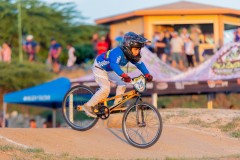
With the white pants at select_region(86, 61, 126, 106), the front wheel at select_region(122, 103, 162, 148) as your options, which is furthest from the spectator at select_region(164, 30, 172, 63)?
the front wheel at select_region(122, 103, 162, 148)

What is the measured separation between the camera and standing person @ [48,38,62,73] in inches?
1082

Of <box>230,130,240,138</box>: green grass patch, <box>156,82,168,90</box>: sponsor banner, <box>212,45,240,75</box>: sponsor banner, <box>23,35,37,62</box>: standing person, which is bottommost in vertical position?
<box>230,130,240,138</box>: green grass patch

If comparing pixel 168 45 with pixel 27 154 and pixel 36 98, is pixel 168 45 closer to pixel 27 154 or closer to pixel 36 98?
pixel 36 98

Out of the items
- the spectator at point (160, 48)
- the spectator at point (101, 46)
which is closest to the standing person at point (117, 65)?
the spectator at point (160, 48)

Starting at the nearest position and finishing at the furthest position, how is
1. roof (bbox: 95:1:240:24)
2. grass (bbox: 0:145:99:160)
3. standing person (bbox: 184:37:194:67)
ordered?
1. grass (bbox: 0:145:99:160)
2. standing person (bbox: 184:37:194:67)
3. roof (bbox: 95:1:240:24)

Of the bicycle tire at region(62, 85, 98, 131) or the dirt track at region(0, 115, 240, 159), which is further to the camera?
the bicycle tire at region(62, 85, 98, 131)

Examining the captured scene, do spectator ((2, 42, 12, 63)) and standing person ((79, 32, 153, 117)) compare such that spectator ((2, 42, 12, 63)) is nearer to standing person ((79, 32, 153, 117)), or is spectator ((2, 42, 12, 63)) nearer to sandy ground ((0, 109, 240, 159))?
sandy ground ((0, 109, 240, 159))

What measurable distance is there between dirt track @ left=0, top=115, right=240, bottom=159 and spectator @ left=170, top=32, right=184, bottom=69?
32.3ft

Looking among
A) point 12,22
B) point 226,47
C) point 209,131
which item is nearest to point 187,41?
point 226,47

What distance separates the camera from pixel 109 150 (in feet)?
38.2

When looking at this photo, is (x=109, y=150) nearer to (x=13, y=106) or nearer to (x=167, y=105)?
(x=167, y=105)

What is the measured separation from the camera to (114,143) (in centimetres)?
1223

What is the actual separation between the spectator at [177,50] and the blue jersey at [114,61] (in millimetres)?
10798

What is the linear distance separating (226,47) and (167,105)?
9.52m
